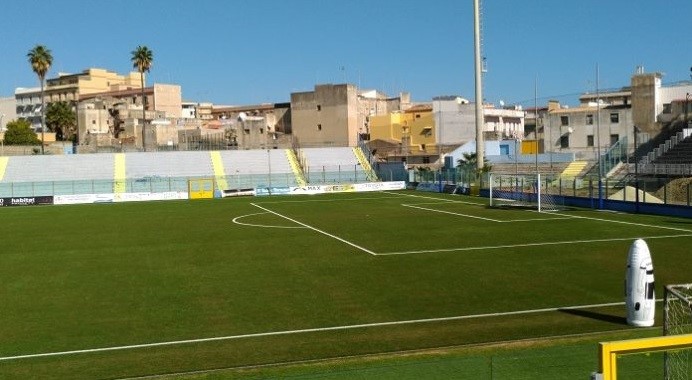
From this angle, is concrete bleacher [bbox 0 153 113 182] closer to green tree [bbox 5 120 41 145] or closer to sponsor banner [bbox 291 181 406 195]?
sponsor banner [bbox 291 181 406 195]

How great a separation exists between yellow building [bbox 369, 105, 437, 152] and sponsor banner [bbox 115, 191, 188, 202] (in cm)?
4150

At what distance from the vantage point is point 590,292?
16.4 m

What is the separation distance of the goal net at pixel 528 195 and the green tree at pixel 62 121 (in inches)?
3190

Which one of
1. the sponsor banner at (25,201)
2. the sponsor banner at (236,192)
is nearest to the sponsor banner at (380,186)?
the sponsor banner at (236,192)

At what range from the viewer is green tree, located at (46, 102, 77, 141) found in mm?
113375

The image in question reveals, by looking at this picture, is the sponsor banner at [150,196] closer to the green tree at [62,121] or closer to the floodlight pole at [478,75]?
the floodlight pole at [478,75]

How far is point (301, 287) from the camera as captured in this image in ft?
59.2

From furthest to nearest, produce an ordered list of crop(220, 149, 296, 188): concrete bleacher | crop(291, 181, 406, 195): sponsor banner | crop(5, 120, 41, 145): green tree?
1. crop(5, 120, 41, 145): green tree
2. crop(220, 149, 296, 188): concrete bleacher
3. crop(291, 181, 406, 195): sponsor banner

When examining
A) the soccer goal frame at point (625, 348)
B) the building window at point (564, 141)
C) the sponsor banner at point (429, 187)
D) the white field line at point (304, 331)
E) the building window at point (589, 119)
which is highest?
the building window at point (589, 119)

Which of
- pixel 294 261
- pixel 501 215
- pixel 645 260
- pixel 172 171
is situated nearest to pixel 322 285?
pixel 294 261

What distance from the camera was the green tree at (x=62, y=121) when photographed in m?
113

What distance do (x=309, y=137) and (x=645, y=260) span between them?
301 feet

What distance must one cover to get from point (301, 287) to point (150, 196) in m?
45.8

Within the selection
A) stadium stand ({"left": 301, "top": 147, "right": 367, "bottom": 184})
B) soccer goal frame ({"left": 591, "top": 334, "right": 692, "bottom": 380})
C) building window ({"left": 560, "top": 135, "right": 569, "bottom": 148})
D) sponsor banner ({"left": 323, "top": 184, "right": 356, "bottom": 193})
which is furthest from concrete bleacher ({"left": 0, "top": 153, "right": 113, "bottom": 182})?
soccer goal frame ({"left": 591, "top": 334, "right": 692, "bottom": 380})
